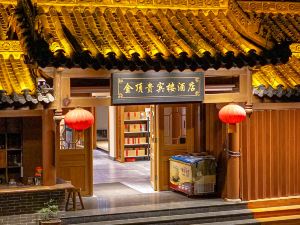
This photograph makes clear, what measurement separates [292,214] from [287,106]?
233 cm

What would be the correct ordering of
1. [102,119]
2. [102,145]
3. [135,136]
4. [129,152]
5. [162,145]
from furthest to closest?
[102,119] < [102,145] < [135,136] < [129,152] < [162,145]

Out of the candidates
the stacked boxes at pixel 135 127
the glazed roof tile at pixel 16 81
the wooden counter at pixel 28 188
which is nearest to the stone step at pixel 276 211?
the wooden counter at pixel 28 188

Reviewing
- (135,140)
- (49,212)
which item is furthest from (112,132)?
(49,212)

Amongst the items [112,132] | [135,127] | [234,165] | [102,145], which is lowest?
[102,145]

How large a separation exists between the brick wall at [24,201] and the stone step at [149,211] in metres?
0.50

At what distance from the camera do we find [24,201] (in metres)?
11.7

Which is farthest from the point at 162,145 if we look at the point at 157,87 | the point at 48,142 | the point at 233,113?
the point at 157,87

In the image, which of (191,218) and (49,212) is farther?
(191,218)

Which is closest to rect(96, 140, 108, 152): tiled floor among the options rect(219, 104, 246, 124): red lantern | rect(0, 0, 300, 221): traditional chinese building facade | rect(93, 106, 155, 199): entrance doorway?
rect(93, 106, 155, 199): entrance doorway

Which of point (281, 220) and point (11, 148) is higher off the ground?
point (11, 148)

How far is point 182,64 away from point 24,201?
158 inches

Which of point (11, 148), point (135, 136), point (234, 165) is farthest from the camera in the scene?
point (135, 136)

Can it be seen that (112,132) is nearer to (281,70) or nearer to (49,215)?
(281,70)

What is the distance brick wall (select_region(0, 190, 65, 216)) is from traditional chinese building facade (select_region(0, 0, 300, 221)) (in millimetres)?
288
